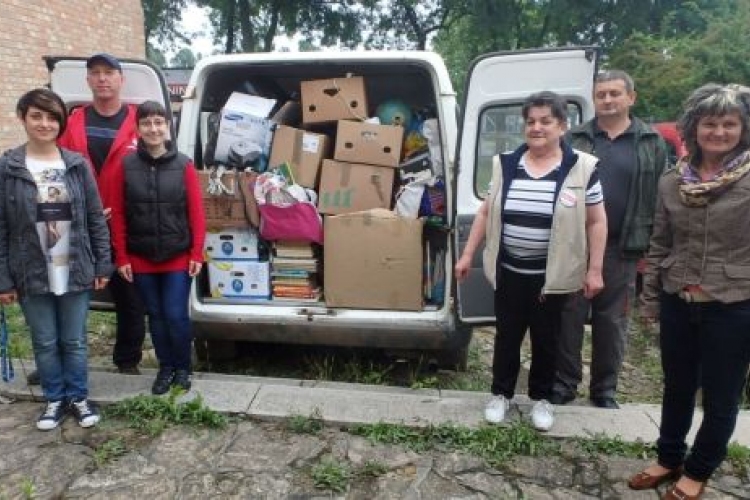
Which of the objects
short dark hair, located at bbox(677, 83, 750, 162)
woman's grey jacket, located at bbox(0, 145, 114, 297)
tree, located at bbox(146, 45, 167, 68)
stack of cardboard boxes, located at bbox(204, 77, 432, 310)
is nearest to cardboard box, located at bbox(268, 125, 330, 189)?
stack of cardboard boxes, located at bbox(204, 77, 432, 310)

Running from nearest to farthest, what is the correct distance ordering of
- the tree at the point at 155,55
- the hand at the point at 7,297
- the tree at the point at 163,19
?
the hand at the point at 7,297, the tree at the point at 163,19, the tree at the point at 155,55

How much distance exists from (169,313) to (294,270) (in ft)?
3.05

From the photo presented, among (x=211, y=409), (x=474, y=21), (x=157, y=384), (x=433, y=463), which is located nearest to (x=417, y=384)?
(x=433, y=463)

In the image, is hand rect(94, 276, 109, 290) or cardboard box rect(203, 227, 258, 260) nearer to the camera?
hand rect(94, 276, 109, 290)

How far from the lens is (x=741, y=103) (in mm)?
2332

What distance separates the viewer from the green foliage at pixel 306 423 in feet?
10.4

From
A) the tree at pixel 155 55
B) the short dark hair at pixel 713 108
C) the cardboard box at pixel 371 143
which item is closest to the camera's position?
the short dark hair at pixel 713 108

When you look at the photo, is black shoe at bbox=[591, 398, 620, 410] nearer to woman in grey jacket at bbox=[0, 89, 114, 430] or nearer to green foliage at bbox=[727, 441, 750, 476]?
green foliage at bbox=[727, 441, 750, 476]

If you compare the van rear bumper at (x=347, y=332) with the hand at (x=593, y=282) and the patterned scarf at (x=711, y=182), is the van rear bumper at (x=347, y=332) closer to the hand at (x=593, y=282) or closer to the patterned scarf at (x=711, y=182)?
the hand at (x=593, y=282)

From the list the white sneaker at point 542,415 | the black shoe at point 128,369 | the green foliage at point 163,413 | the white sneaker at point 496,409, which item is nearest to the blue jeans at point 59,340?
the green foliage at point 163,413

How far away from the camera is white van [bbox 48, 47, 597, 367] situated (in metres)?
3.41

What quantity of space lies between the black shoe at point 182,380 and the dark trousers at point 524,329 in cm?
169

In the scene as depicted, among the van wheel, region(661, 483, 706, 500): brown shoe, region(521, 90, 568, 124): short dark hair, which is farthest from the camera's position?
the van wheel

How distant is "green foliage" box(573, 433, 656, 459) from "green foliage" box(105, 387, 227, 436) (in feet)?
5.88
